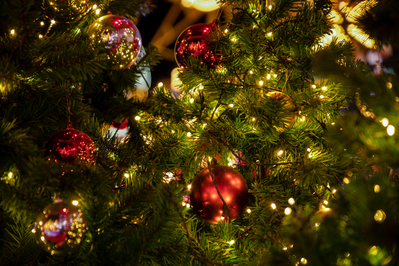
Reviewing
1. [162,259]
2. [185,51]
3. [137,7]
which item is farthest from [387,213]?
[137,7]

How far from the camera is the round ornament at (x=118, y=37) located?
82cm

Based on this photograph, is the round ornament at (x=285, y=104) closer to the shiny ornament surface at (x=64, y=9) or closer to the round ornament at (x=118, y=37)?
the round ornament at (x=118, y=37)

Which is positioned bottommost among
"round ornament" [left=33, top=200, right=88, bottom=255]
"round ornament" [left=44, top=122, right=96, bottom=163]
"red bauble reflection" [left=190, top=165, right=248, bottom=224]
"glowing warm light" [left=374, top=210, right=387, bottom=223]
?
"red bauble reflection" [left=190, top=165, right=248, bottom=224]

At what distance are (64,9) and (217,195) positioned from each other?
0.63m

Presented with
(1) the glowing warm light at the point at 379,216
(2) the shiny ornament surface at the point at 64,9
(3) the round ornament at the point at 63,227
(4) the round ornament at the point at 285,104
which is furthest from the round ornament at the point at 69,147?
(1) the glowing warm light at the point at 379,216

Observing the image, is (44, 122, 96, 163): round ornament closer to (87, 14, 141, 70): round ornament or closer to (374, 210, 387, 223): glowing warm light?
(87, 14, 141, 70): round ornament

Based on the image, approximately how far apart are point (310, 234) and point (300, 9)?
2.18 ft

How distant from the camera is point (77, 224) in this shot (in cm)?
46

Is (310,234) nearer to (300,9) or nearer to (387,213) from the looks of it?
(387,213)

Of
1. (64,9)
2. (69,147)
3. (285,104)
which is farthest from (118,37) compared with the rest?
(285,104)

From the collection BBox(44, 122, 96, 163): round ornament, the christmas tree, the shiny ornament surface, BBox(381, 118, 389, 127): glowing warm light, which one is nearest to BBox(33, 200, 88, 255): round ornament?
the christmas tree

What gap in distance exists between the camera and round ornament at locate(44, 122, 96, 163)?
0.65 m

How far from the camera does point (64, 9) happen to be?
30.4 inches

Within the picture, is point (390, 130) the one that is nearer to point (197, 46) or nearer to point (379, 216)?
point (379, 216)
